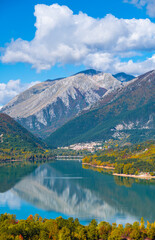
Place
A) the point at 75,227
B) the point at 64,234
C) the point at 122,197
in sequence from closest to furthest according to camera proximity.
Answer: the point at 64,234, the point at 75,227, the point at 122,197

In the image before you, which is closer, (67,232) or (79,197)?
(67,232)

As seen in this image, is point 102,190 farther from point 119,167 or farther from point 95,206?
point 119,167

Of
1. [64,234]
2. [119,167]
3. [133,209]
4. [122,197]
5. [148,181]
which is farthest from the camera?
[119,167]

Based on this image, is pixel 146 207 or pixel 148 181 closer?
pixel 146 207

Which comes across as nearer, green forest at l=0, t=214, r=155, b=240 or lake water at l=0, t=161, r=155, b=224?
green forest at l=0, t=214, r=155, b=240

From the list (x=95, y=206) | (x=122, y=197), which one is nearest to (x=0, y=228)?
(x=95, y=206)

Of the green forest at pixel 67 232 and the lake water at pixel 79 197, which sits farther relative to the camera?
the lake water at pixel 79 197

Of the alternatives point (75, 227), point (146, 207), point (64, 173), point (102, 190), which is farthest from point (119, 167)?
point (75, 227)

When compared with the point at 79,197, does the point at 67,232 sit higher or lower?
lower
